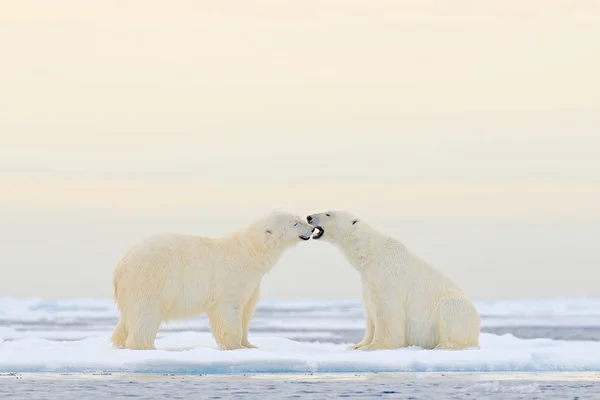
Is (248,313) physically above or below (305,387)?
above

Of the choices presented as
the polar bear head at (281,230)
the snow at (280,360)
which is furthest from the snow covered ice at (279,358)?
the polar bear head at (281,230)

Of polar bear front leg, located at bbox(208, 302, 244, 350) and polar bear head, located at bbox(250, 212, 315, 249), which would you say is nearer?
polar bear front leg, located at bbox(208, 302, 244, 350)

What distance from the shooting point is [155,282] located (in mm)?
11680

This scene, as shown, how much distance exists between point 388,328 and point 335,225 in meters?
1.45

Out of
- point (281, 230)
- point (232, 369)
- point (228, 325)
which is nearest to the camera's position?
point (232, 369)

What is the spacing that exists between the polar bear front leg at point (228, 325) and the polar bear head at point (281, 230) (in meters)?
0.91

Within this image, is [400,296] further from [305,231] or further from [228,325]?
[228,325]

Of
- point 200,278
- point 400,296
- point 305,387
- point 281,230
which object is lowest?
point 305,387

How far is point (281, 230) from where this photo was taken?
12.4m

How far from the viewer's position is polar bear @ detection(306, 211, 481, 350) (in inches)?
473

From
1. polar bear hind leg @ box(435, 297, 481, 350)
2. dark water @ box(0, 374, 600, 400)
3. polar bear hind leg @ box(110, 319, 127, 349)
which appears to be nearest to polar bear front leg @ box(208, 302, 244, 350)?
polar bear hind leg @ box(110, 319, 127, 349)

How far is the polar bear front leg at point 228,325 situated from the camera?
39.2 ft

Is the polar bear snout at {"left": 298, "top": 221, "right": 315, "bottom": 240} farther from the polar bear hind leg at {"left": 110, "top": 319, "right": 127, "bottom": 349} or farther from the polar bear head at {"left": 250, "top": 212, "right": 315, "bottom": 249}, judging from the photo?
the polar bear hind leg at {"left": 110, "top": 319, "right": 127, "bottom": 349}

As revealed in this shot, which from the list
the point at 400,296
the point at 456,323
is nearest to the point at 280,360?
the point at 400,296
